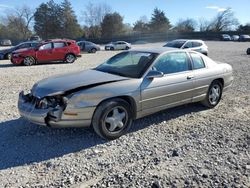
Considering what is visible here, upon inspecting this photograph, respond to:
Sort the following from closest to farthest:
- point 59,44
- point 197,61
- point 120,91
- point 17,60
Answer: point 120,91 → point 197,61 → point 17,60 → point 59,44

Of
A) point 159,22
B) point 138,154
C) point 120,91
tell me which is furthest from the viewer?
point 159,22

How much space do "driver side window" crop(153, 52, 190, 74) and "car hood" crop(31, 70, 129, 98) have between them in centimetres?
86

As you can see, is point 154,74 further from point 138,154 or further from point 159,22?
point 159,22

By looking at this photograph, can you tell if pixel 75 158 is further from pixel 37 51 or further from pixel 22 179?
pixel 37 51

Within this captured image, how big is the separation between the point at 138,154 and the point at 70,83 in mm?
1637

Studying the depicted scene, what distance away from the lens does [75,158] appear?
3.94 metres

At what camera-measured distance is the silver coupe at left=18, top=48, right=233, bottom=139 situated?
4.23 metres

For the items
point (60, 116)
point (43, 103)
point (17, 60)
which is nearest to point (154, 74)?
point (60, 116)

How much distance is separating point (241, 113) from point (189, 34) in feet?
209

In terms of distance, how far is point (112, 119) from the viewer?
4.49 meters

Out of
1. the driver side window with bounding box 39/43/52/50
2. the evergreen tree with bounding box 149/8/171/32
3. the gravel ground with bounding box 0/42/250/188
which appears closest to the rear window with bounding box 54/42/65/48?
the driver side window with bounding box 39/43/52/50

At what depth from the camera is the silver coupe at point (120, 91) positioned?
4.23 m

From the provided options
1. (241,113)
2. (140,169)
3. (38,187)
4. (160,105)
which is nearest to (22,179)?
(38,187)

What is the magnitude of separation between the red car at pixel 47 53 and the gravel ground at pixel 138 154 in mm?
10865
